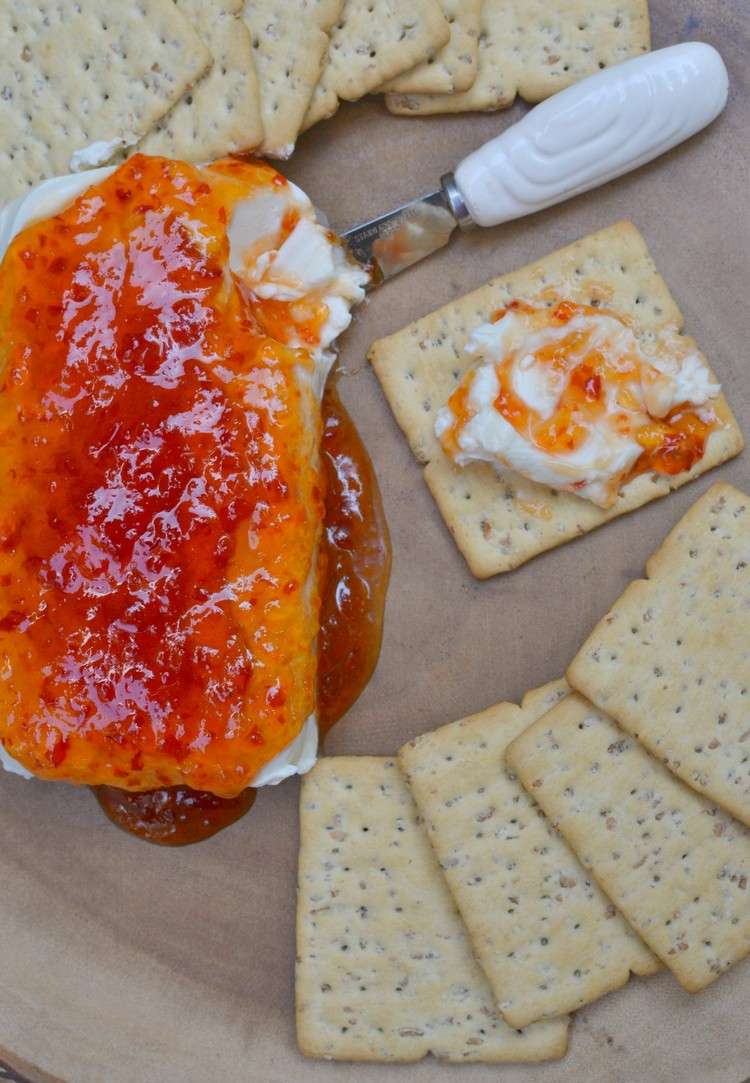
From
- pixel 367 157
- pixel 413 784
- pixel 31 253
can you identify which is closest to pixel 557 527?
pixel 413 784

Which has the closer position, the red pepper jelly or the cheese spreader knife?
the red pepper jelly

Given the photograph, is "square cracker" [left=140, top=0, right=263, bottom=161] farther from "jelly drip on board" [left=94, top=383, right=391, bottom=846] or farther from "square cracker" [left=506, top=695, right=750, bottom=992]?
"square cracker" [left=506, top=695, right=750, bottom=992]

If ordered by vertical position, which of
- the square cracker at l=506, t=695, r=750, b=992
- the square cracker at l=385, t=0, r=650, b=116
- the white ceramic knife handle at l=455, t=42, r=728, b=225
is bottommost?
the square cracker at l=506, t=695, r=750, b=992

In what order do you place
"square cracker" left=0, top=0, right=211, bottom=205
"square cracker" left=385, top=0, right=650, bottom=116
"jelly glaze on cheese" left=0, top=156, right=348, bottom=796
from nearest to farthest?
"jelly glaze on cheese" left=0, top=156, right=348, bottom=796 < "square cracker" left=0, top=0, right=211, bottom=205 < "square cracker" left=385, top=0, right=650, bottom=116

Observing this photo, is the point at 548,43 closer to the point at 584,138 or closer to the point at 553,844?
the point at 584,138

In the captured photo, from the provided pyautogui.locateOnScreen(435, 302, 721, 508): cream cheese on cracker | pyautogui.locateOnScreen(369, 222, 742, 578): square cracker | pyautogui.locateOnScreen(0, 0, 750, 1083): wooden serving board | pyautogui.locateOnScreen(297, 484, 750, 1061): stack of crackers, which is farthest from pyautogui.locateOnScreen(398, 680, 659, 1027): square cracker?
pyautogui.locateOnScreen(435, 302, 721, 508): cream cheese on cracker

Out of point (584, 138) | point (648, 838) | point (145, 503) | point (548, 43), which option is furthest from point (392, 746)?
point (548, 43)
